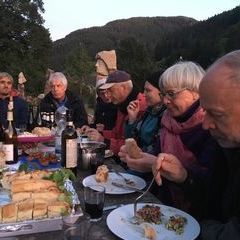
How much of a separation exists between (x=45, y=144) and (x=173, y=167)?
1.55 metres

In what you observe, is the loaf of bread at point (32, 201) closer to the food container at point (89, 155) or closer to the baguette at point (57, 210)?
the baguette at point (57, 210)

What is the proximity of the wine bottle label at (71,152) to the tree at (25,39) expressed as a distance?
26.4m

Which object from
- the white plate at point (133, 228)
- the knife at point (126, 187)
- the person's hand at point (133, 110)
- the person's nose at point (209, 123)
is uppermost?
the person's nose at point (209, 123)

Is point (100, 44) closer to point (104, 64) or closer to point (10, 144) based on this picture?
point (104, 64)

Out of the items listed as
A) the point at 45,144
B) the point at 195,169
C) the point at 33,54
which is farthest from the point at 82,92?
the point at 195,169

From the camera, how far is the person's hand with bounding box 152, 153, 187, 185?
71.9 inches

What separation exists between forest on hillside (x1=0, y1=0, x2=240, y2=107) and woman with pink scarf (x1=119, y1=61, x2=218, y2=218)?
43.8 feet

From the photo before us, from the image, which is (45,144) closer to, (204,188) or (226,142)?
(204,188)

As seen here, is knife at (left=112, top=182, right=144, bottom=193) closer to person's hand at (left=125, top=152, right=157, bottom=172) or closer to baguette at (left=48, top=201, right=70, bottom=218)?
person's hand at (left=125, top=152, right=157, bottom=172)

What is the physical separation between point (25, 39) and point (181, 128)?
30.2 metres

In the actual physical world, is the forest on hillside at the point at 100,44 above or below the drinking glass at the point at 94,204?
above

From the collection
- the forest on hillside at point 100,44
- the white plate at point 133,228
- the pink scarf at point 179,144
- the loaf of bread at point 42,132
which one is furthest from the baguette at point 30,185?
the forest on hillside at point 100,44

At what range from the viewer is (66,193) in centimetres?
165

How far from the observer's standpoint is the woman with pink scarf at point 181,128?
2.19 m
